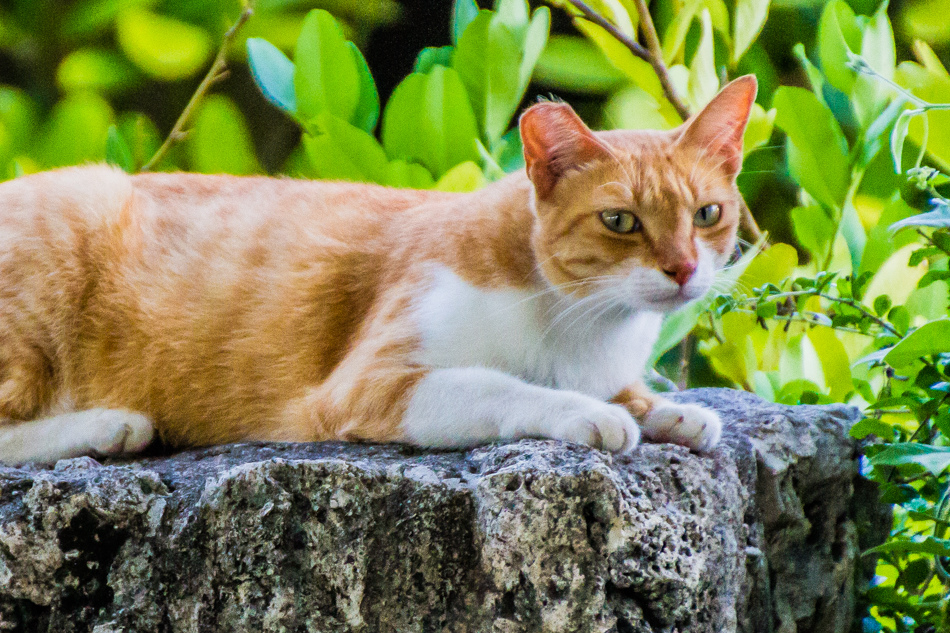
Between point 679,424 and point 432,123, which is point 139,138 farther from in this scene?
point 679,424

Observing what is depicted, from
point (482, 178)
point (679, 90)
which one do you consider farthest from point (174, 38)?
point (679, 90)

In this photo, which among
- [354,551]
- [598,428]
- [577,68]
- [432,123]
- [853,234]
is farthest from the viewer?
[577,68]

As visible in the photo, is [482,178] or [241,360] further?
[482,178]

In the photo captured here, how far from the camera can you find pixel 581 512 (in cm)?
107

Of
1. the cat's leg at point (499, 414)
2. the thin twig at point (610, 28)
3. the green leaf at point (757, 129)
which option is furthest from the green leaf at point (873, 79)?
the cat's leg at point (499, 414)

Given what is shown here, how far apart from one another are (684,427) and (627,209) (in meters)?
0.33

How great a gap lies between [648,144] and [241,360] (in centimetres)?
77

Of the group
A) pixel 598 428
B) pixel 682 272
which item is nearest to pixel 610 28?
pixel 682 272

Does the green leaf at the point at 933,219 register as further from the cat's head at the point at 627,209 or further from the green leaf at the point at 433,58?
the green leaf at the point at 433,58

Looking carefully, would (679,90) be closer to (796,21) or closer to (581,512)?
(796,21)

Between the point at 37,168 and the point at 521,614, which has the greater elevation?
the point at 521,614

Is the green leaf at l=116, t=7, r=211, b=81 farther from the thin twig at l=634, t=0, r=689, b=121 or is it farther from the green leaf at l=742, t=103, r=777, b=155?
the green leaf at l=742, t=103, r=777, b=155

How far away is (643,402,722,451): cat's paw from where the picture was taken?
1.34 m

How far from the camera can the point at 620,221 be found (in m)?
1.43
